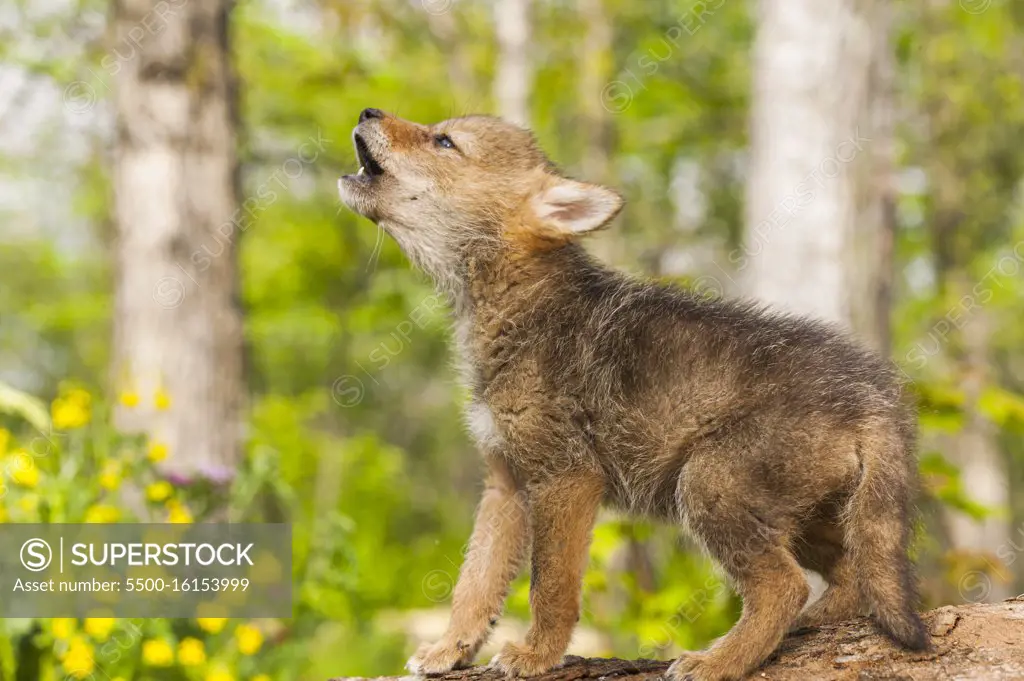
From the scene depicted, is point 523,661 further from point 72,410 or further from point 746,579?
point 72,410

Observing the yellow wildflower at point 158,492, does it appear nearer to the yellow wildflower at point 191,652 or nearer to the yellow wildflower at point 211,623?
the yellow wildflower at point 211,623

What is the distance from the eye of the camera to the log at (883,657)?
3.58 metres

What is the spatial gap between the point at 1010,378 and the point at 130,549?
29784mm

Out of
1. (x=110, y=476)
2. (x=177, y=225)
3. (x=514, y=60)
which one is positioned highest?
(x=514, y=60)

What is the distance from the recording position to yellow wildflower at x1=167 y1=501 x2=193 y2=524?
5621 mm

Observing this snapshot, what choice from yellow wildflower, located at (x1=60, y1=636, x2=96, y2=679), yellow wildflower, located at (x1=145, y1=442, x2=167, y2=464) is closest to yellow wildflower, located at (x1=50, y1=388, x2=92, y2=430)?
yellow wildflower, located at (x1=145, y1=442, x2=167, y2=464)

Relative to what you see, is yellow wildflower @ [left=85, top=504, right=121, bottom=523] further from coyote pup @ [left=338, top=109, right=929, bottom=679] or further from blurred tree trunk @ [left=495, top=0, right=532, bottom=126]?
blurred tree trunk @ [left=495, top=0, right=532, bottom=126]

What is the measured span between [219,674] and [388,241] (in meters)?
8.94

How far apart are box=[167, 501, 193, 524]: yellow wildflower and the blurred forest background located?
39 millimetres

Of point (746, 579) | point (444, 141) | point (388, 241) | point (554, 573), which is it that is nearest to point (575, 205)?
point (444, 141)

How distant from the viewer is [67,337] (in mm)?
33188

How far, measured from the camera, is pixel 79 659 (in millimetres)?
5141

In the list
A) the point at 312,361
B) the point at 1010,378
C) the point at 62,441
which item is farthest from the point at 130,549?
the point at 1010,378

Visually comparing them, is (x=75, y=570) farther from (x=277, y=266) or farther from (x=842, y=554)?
(x=277, y=266)
